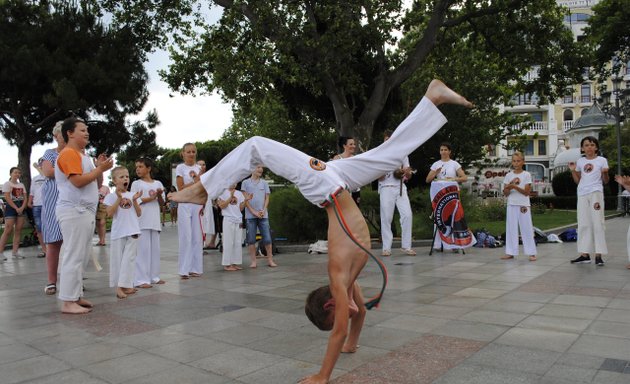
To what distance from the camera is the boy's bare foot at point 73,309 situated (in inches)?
220

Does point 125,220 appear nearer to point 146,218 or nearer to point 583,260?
point 146,218

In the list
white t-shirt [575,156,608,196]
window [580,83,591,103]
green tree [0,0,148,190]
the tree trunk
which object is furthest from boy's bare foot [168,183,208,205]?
window [580,83,591,103]

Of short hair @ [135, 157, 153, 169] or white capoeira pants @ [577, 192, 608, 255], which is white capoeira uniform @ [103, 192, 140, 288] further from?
white capoeira pants @ [577, 192, 608, 255]

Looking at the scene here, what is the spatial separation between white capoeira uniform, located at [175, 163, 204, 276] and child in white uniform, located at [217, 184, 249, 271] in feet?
2.48

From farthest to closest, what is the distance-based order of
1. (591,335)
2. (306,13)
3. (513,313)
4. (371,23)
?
(306,13) → (371,23) → (513,313) → (591,335)

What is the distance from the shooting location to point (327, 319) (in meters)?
3.45

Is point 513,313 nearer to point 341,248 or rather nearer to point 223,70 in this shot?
point 341,248

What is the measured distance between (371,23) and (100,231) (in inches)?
390

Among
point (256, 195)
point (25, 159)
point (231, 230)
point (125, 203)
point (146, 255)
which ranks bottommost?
point (146, 255)

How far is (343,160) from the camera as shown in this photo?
390 centimetres

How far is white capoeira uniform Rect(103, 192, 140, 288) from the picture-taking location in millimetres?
6605

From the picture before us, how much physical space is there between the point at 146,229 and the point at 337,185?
14.7 feet

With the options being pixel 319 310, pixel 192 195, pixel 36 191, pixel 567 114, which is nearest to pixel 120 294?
pixel 192 195

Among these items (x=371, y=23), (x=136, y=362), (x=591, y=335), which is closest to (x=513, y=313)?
(x=591, y=335)
